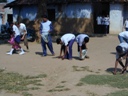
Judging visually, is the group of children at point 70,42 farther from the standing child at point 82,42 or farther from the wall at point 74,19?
the wall at point 74,19

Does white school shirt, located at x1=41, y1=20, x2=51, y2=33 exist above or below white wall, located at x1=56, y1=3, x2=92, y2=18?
below

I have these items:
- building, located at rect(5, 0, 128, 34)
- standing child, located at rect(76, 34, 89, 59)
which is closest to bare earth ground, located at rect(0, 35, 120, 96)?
standing child, located at rect(76, 34, 89, 59)

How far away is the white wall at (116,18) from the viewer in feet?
77.7

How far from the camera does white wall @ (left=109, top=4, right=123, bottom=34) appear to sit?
23672 millimetres

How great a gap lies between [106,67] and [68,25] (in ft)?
50.8

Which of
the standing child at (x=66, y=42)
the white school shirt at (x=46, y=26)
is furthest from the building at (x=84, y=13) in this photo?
the standing child at (x=66, y=42)

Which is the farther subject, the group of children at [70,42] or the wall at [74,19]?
the wall at [74,19]

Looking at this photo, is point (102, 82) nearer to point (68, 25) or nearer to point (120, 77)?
point (120, 77)

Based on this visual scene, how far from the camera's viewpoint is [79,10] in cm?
2531

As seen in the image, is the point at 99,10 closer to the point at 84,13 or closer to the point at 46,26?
the point at 84,13

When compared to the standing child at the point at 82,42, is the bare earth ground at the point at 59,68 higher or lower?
lower

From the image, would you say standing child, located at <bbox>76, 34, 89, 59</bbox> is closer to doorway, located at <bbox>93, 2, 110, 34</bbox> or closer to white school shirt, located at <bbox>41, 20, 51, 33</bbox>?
white school shirt, located at <bbox>41, 20, 51, 33</bbox>

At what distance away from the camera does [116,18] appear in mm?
23781

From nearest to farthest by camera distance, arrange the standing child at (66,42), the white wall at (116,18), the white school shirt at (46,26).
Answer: the standing child at (66,42) < the white school shirt at (46,26) < the white wall at (116,18)
